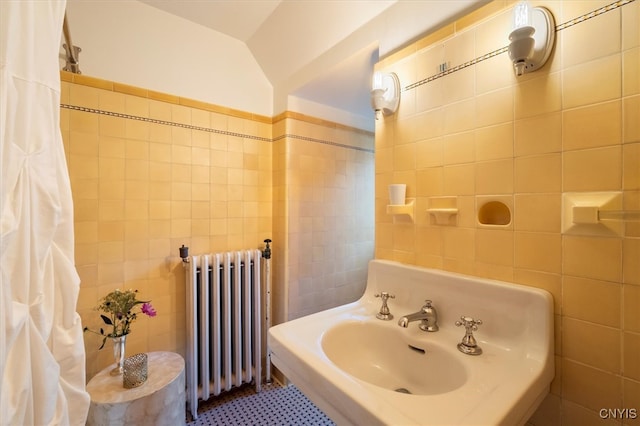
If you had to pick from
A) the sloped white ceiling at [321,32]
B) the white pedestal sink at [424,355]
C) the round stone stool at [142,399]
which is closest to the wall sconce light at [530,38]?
the sloped white ceiling at [321,32]

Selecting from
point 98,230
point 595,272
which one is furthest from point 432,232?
point 98,230

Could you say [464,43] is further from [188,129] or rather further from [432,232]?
[188,129]

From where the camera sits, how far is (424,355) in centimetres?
87

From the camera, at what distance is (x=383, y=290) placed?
1.14m

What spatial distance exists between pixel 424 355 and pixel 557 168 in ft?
2.26

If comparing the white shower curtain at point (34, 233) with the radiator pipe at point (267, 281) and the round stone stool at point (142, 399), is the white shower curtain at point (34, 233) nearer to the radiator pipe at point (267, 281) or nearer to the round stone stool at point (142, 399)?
the round stone stool at point (142, 399)

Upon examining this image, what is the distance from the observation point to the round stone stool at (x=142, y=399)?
1.12 metres

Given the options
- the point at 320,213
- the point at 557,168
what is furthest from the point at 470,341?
the point at 320,213

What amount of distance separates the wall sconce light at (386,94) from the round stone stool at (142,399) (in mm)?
1579

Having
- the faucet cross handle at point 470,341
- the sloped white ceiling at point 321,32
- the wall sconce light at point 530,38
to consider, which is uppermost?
the sloped white ceiling at point 321,32

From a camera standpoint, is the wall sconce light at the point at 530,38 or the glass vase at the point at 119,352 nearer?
the wall sconce light at the point at 530,38

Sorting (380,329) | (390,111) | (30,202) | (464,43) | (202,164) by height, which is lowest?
(380,329)

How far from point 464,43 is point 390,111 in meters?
0.34

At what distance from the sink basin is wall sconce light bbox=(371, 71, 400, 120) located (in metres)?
0.89
